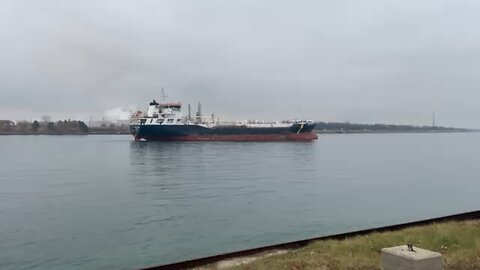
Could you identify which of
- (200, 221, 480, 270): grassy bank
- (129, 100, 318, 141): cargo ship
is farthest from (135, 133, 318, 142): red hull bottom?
(200, 221, 480, 270): grassy bank

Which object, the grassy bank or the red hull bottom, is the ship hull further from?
the grassy bank

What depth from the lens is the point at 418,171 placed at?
122 ft

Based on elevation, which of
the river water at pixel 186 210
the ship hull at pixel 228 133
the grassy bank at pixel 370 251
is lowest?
the river water at pixel 186 210

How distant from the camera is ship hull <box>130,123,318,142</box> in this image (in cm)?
8776

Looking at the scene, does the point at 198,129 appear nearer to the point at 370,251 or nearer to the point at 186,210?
the point at 186,210

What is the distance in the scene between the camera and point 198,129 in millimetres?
89188

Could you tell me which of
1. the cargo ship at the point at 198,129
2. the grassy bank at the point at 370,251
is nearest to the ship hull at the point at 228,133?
the cargo ship at the point at 198,129

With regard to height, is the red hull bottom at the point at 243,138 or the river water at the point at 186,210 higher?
the red hull bottom at the point at 243,138

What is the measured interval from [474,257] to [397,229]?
4.41m

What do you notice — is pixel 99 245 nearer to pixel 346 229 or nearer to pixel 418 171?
pixel 346 229

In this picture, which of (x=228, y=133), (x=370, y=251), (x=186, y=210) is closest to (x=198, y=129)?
(x=228, y=133)

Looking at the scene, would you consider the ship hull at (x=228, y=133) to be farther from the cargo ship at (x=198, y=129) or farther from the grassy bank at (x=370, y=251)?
the grassy bank at (x=370, y=251)

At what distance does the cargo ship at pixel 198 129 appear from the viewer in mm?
87312

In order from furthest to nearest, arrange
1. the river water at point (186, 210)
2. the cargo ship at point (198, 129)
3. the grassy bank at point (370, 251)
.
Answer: the cargo ship at point (198, 129), the river water at point (186, 210), the grassy bank at point (370, 251)
